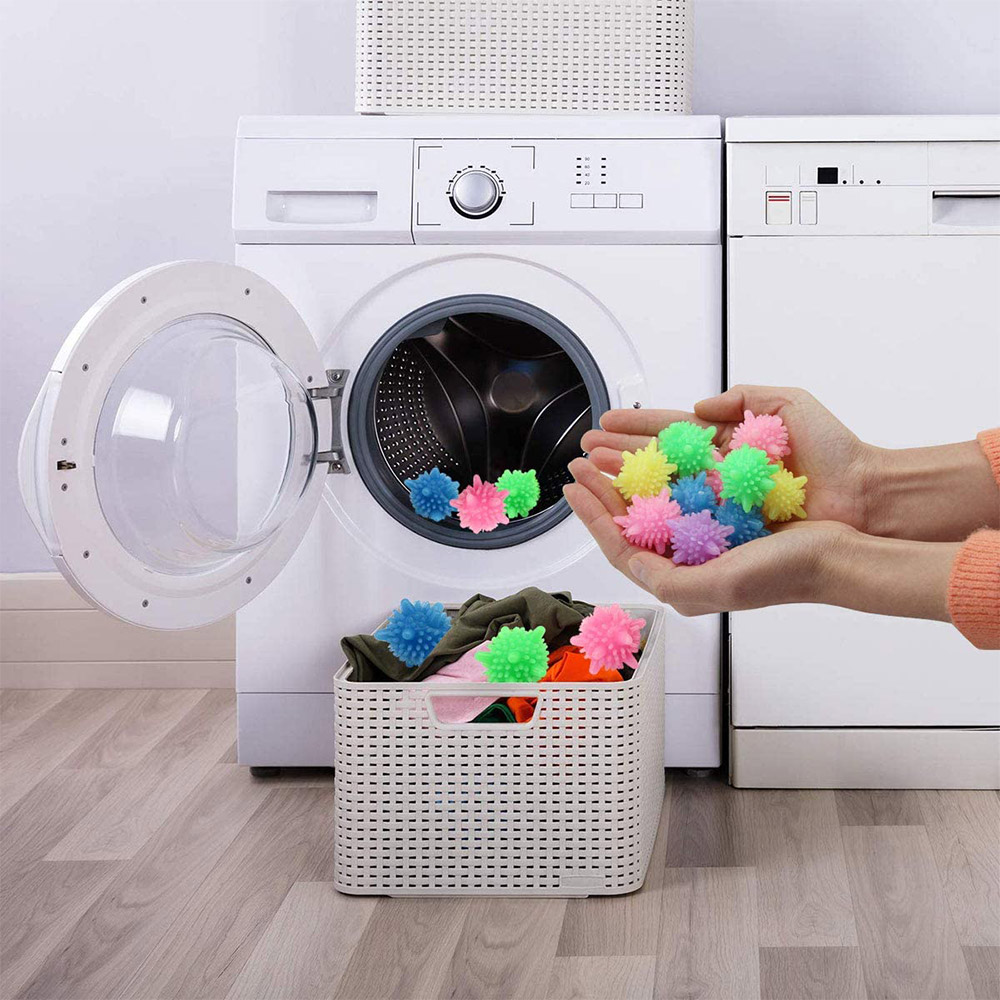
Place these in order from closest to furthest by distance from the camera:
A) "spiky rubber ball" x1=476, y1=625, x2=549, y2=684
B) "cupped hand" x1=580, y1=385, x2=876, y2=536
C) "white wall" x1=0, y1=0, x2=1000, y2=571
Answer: "cupped hand" x1=580, y1=385, x2=876, y2=536, "spiky rubber ball" x1=476, y1=625, x2=549, y2=684, "white wall" x1=0, y1=0, x2=1000, y2=571

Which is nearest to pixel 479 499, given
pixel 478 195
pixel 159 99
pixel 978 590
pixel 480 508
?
pixel 480 508

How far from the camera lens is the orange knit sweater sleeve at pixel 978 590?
91cm

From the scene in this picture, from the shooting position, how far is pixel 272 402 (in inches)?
64.6

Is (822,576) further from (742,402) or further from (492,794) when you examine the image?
(492,794)

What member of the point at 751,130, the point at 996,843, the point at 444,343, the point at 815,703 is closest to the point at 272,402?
the point at 444,343

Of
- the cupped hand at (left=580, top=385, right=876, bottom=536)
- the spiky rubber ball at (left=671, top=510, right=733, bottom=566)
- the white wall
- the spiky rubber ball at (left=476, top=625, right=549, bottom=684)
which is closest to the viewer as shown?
the spiky rubber ball at (left=671, top=510, right=733, bottom=566)

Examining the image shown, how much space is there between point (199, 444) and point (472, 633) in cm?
41

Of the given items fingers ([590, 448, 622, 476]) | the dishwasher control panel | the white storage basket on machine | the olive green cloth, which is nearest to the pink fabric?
the olive green cloth

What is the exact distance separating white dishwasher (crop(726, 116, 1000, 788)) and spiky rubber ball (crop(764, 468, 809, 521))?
1.60ft

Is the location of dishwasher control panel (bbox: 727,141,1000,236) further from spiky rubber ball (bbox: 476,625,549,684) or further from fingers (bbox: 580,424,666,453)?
spiky rubber ball (bbox: 476,625,549,684)

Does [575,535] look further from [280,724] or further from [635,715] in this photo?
[280,724]

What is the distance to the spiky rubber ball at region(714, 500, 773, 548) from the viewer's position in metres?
1.20

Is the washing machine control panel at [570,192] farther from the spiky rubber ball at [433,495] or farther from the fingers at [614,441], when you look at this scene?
the fingers at [614,441]

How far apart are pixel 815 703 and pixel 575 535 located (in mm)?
404
